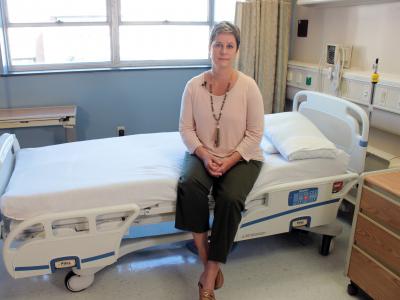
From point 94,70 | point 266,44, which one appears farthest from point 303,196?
point 94,70

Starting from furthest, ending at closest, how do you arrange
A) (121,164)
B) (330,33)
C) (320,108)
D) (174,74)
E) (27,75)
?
1. (174,74)
2. (27,75)
3. (330,33)
4. (320,108)
5. (121,164)

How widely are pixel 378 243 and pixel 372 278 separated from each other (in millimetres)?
185

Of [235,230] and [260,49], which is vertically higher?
[260,49]

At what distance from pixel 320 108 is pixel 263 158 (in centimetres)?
70

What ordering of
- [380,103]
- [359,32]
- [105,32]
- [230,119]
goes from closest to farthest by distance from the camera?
[230,119], [380,103], [359,32], [105,32]

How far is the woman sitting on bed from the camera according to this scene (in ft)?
6.31

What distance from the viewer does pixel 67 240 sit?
6.00 ft

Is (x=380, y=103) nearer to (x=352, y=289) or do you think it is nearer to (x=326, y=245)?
(x=326, y=245)

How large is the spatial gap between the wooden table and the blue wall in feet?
0.71

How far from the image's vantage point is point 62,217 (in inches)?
70.0

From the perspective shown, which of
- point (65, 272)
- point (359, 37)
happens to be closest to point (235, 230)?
point (65, 272)

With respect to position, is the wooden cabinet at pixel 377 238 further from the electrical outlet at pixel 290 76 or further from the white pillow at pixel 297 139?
the electrical outlet at pixel 290 76

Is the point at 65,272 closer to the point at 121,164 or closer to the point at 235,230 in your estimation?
the point at 121,164

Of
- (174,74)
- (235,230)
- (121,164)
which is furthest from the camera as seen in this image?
(174,74)
